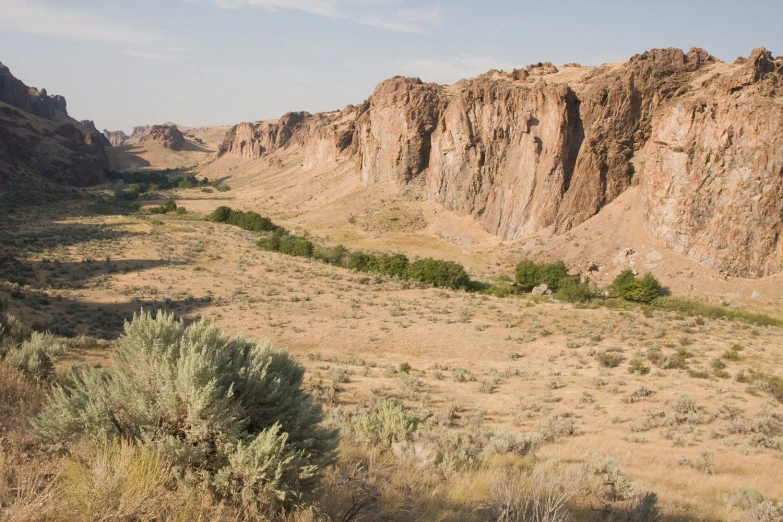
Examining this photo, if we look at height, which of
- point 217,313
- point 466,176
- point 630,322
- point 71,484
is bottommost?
point 217,313

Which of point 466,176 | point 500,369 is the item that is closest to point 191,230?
point 466,176

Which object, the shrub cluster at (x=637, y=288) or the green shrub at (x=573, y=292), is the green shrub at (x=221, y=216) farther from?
the shrub cluster at (x=637, y=288)

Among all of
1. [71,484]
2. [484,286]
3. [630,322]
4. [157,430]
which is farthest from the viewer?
[484,286]

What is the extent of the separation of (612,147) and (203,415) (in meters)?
51.2

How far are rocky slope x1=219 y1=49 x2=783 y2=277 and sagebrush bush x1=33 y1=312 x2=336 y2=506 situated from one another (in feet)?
141

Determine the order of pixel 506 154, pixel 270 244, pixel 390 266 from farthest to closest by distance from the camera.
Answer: pixel 506 154, pixel 270 244, pixel 390 266

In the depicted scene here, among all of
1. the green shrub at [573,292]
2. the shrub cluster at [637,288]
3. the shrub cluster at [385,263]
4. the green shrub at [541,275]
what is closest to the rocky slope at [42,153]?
the shrub cluster at [385,263]

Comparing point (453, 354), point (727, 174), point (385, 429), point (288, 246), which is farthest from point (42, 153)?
point (385, 429)

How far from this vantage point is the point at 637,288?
35.7 metres

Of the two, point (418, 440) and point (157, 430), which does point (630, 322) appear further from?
point (157, 430)

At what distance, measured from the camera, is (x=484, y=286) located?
3991cm

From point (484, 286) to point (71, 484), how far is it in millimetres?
37672

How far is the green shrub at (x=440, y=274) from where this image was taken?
38.4 metres

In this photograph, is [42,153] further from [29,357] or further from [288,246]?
[29,357]
